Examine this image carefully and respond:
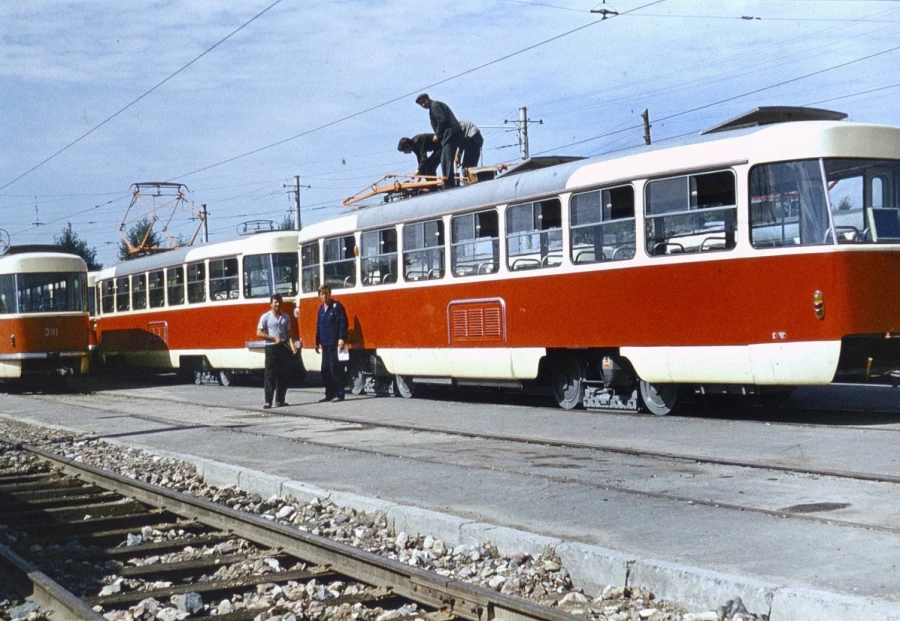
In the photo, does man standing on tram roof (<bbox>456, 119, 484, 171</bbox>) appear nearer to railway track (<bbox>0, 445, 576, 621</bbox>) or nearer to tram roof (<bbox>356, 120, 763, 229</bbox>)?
tram roof (<bbox>356, 120, 763, 229</bbox>)

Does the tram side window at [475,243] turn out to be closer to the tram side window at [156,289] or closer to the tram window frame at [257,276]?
the tram window frame at [257,276]

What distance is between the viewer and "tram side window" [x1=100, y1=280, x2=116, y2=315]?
3070 cm

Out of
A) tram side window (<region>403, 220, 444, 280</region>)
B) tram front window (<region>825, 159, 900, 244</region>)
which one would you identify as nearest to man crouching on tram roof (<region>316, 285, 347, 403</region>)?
tram side window (<region>403, 220, 444, 280</region>)

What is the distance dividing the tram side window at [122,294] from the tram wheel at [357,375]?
11785mm

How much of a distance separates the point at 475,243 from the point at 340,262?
4321 millimetres

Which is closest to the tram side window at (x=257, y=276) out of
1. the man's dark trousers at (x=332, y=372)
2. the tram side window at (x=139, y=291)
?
the man's dark trousers at (x=332, y=372)

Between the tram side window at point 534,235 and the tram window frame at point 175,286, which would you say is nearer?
the tram side window at point 534,235

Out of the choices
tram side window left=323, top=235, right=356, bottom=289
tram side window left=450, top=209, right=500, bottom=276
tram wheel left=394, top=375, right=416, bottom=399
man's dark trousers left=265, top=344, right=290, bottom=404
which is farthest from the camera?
tram side window left=323, top=235, right=356, bottom=289

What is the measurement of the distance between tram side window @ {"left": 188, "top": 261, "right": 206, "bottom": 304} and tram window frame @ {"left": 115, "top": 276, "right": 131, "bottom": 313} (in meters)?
4.76

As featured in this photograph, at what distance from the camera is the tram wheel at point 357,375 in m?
19.1

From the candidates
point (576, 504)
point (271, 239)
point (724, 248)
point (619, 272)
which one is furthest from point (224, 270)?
point (576, 504)

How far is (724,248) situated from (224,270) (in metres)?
14.0

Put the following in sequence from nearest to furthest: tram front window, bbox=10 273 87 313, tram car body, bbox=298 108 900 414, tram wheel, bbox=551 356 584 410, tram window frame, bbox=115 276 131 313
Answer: tram car body, bbox=298 108 900 414
tram wheel, bbox=551 356 584 410
tram front window, bbox=10 273 87 313
tram window frame, bbox=115 276 131 313

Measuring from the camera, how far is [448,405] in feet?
53.5
